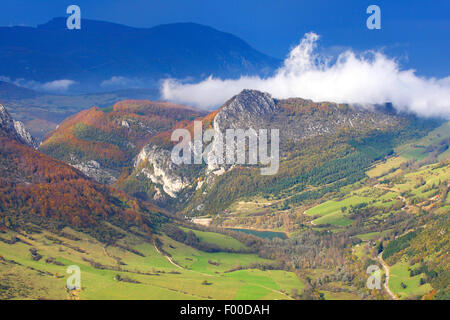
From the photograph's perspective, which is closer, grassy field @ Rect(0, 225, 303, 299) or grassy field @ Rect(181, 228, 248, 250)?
grassy field @ Rect(0, 225, 303, 299)

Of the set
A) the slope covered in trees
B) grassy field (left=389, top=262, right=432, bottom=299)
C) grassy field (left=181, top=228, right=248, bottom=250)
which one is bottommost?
grassy field (left=389, top=262, right=432, bottom=299)

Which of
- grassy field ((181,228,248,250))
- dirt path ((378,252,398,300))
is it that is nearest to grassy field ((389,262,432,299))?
dirt path ((378,252,398,300))

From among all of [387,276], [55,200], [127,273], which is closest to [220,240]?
[55,200]

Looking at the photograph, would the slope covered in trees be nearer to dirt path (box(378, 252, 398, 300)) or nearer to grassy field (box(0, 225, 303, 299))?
grassy field (box(0, 225, 303, 299))

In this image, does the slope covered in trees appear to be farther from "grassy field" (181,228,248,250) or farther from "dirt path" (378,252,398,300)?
"dirt path" (378,252,398,300)

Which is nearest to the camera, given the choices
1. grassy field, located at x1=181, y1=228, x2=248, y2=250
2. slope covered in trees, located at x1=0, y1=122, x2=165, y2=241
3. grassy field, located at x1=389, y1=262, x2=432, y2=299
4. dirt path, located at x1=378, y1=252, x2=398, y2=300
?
grassy field, located at x1=389, y1=262, x2=432, y2=299

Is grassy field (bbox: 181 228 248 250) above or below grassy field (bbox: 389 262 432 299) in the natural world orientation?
above

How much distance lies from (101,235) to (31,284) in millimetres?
45667

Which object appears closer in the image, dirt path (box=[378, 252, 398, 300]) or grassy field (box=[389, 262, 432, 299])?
grassy field (box=[389, 262, 432, 299])

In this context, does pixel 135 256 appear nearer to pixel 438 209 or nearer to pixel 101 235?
pixel 101 235

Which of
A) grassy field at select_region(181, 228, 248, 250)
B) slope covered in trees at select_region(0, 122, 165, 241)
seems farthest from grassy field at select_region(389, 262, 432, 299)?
slope covered in trees at select_region(0, 122, 165, 241)

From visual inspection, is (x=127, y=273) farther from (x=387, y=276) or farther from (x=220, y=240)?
(x=387, y=276)

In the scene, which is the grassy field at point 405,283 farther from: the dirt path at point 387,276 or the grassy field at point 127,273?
the grassy field at point 127,273

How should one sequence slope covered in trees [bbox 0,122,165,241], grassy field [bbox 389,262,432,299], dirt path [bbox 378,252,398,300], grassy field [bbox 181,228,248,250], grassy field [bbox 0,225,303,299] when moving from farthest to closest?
grassy field [bbox 181,228,248,250] → slope covered in trees [bbox 0,122,165,241] → dirt path [bbox 378,252,398,300] → grassy field [bbox 389,262,432,299] → grassy field [bbox 0,225,303,299]
